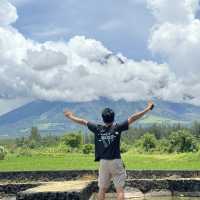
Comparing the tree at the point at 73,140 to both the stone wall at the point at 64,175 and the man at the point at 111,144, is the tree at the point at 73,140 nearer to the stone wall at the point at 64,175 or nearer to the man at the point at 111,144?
the stone wall at the point at 64,175

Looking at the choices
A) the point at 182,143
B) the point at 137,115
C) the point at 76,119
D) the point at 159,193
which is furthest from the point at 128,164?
the point at 182,143

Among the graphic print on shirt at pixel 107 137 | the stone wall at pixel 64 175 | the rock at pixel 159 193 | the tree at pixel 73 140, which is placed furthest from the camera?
the tree at pixel 73 140

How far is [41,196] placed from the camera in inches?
436

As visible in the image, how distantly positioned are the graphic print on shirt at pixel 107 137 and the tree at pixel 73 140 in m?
72.6

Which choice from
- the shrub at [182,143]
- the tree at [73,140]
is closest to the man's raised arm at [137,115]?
the shrub at [182,143]

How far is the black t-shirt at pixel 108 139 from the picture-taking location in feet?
32.9

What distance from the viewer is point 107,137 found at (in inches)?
395

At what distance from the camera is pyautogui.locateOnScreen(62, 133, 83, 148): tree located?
3259 inches

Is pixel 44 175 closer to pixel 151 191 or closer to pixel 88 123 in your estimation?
pixel 151 191

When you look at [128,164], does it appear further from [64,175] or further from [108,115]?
[108,115]

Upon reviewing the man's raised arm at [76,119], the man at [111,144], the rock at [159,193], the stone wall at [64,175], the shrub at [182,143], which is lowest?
the rock at [159,193]

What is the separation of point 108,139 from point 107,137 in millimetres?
41

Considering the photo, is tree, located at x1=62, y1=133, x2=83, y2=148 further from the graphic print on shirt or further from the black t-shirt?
the graphic print on shirt

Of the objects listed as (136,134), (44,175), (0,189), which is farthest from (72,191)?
(136,134)
